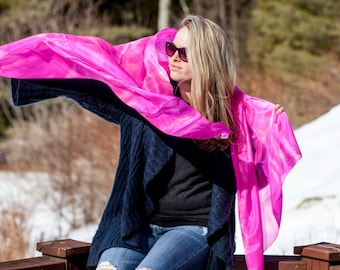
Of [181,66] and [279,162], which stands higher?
[181,66]

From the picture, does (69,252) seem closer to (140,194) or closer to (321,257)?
(140,194)

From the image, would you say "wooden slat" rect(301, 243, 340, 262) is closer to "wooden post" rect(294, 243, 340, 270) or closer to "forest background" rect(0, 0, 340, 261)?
"wooden post" rect(294, 243, 340, 270)

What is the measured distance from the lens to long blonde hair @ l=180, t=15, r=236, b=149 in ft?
11.2

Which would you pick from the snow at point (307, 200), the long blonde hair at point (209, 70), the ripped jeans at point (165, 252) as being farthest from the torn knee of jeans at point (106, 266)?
the snow at point (307, 200)

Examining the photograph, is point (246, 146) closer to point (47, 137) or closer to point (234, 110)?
point (234, 110)

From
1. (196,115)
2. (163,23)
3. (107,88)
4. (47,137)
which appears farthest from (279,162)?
(163,23)

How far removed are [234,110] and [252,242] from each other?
0.53 metres

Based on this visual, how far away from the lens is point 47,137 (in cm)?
1069

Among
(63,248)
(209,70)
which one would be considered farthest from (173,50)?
(63,248)

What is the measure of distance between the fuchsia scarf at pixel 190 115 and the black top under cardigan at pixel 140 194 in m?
0.08

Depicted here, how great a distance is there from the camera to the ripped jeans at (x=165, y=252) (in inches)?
130

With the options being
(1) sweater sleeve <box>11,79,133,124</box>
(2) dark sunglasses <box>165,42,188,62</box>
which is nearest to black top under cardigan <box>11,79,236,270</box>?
(1) sweater sleeve <box>11,79,133,124</box>

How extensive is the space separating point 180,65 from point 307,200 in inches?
131

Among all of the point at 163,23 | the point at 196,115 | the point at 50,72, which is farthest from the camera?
the point at 163,23
